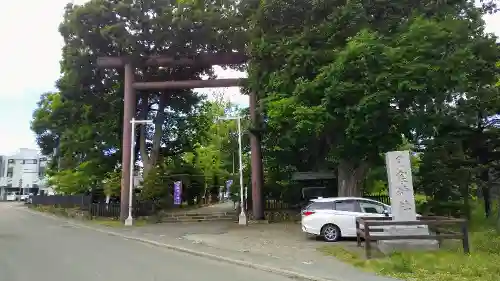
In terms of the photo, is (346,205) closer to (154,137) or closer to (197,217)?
(197,217)

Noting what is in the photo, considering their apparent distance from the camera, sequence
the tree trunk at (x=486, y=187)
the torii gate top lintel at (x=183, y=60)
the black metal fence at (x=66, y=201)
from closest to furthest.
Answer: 1. the tree trunk at (x=486, y=187)
2. the torii gate top lintel at (x=183, y=60)
3. the black metal fence at (x=66, y=201)

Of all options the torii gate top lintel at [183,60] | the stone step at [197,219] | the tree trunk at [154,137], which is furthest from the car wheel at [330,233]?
the tree trunk at [154,137]

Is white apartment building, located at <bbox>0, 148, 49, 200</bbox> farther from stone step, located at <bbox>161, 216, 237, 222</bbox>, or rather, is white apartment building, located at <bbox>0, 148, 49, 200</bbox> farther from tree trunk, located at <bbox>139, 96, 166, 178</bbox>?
stone step, located at <bbox>161, 216, 237, 222</bbox>

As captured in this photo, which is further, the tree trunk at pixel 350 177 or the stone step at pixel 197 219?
the stone step at pixel 197 219

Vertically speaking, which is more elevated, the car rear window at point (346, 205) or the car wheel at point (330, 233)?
the car rear window at point (346, 205)

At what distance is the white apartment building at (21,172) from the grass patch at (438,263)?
3929 inches

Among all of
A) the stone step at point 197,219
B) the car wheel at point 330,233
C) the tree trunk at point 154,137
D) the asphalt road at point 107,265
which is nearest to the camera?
the asphalt road at point 107,265

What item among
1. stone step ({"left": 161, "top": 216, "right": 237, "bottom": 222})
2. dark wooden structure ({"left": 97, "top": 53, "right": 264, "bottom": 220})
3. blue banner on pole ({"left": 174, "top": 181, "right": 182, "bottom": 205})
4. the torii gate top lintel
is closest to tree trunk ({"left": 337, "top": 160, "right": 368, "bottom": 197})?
dark wooden structure ({"left": 97, "top": 53, "right": 264, "bottom": 220})

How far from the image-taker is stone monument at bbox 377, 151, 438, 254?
11.9m

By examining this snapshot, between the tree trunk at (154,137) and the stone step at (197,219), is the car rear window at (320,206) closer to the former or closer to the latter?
the stone step at (197,219)

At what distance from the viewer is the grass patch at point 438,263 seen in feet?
29.1

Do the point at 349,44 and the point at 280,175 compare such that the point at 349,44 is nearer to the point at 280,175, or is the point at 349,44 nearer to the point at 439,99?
the point at 439,99

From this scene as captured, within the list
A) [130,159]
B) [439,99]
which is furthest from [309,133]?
[130,159]

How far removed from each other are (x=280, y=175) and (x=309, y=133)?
1171 cm
